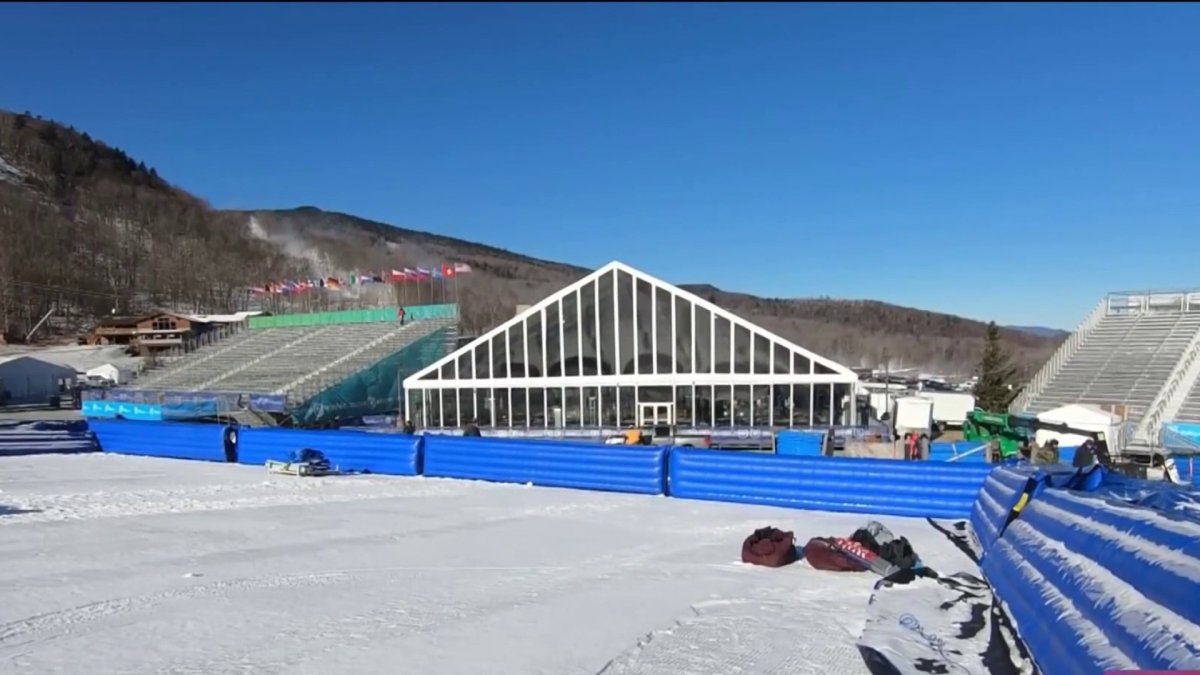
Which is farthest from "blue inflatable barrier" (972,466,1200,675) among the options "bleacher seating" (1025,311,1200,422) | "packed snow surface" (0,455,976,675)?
"bleacher seating" (1025,311,1200,422)

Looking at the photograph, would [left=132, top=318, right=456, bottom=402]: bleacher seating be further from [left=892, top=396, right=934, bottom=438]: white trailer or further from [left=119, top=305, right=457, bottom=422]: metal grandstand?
[left=892, top=396, right=934, bottom=438]: white trailer

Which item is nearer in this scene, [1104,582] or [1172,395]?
[1104,582]

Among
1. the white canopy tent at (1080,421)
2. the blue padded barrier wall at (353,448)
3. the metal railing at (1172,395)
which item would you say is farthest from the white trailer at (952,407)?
the blue padded barrier wall at (353,448)

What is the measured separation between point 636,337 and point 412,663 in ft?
72.4

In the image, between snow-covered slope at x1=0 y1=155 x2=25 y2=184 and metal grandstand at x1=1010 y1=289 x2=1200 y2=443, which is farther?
snow-covered slope at x1=0 y1=155 x2=25 y2=184

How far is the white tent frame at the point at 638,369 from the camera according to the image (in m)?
26.0

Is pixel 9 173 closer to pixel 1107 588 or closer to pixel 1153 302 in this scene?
pixel 1153 302

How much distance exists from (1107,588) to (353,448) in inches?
598

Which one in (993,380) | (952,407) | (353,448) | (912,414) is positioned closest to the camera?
(353,448)

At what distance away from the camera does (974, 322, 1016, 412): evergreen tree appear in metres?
47.5

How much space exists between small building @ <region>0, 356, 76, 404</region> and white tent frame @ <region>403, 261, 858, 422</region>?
36630 mm

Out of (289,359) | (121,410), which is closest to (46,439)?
(121,410)

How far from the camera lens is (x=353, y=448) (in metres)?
17.5

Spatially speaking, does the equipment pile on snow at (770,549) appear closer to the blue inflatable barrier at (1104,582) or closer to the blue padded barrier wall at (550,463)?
the blue inflatable barrier at (1104,582)
